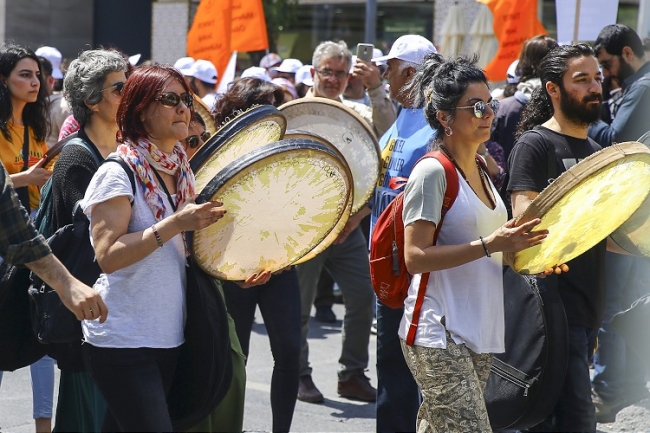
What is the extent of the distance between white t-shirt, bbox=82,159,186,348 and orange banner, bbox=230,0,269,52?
6.22 metres

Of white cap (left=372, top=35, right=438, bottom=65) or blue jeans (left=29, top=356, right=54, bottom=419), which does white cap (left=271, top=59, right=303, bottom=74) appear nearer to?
white cap (left=372, top=35, right=438, bottom=65)

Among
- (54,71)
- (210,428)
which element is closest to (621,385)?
(210,428)

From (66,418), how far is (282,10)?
50.2ft

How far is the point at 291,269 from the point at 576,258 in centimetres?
137

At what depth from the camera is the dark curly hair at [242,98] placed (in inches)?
208

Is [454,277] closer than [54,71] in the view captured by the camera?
Yes

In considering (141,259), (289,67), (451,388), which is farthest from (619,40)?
(289,67)

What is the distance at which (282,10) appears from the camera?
61.3ft

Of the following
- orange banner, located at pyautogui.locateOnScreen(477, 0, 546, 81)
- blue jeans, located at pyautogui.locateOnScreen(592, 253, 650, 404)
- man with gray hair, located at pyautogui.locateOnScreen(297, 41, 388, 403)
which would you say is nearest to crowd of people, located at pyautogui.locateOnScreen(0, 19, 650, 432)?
blue jeans, located at pyautogui.locateOnScreen(592, 253, 650, 404)

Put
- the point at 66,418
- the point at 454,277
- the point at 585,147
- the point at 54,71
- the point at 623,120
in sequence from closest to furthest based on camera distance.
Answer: the point at 454,277 → the point at 66,418 → the point at 585,147 → the point at 623,120 → the point at 54,71

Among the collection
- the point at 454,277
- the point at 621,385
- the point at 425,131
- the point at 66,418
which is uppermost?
the point at 425,131

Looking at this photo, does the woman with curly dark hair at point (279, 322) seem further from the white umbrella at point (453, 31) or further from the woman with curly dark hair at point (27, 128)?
the white umbrella at point (453, 31)

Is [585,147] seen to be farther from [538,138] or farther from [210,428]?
[210,428]

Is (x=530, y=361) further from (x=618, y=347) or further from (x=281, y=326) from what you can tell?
(x=618, y=347)
